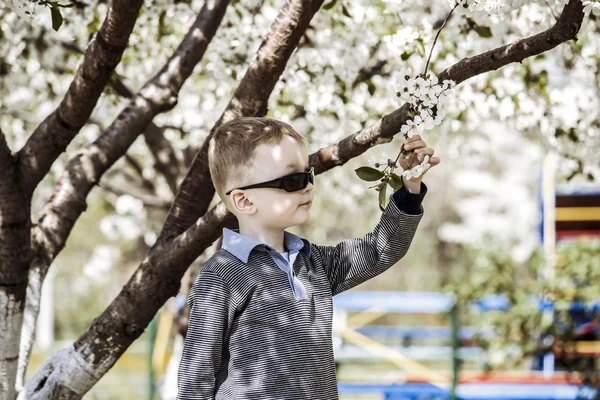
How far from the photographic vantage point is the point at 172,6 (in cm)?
430

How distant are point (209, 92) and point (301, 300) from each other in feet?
12.2

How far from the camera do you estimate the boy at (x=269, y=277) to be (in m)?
2.05

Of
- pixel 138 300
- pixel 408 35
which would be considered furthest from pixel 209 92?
pixel 138 300

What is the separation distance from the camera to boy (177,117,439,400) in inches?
80.9

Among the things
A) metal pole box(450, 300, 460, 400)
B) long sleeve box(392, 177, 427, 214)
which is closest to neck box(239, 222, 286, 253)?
long sleeve box(392, 177, 427, 214)

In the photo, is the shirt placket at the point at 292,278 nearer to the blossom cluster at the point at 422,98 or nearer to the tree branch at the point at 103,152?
the blossom cluster at the point at 422,98

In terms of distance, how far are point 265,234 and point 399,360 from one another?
605cm

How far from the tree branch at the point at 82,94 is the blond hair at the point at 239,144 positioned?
1.74 feet

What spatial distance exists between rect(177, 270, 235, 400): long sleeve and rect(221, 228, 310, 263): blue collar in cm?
8

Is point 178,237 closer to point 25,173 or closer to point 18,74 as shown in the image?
point 25,173

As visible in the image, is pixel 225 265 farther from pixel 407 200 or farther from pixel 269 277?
pixel 407 200

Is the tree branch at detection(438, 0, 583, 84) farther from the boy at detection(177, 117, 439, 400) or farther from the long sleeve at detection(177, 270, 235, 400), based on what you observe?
the long sleeve at detection(177, 270, 235, 400)

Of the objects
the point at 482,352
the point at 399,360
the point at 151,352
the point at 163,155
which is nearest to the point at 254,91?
the point at 163,155

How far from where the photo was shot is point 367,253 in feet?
7.49
